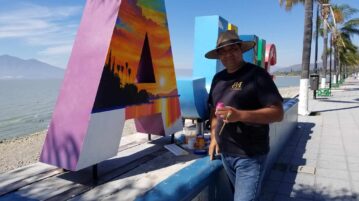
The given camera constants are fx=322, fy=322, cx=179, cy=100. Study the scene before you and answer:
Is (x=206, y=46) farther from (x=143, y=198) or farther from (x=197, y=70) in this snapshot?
(x=143, y=198)

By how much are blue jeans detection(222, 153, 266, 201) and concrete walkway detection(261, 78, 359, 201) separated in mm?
1990

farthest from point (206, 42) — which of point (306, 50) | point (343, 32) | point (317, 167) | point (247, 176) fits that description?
point (343, 32)

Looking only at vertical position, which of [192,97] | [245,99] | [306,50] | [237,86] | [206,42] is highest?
[306,50]

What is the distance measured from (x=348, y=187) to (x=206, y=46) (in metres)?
4.94

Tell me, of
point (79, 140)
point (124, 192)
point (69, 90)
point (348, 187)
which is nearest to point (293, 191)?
point (348, 187)

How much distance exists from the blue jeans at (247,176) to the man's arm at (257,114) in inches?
15.7

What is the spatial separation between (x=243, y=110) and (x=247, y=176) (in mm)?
562

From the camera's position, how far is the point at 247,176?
2549 millimetres

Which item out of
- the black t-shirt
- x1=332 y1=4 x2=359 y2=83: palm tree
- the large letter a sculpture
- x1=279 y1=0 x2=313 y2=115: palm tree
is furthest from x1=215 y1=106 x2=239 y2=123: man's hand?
x1=332 y1=4 x2=359 y2=83: palm tree

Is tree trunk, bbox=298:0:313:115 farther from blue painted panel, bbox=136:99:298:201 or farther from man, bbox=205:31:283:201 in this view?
man, bbox=205:31:283:201

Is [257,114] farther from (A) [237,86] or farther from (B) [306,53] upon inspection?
(B) [306,53]

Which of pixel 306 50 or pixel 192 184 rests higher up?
pixel 306 50

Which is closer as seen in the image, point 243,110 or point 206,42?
point 243,110

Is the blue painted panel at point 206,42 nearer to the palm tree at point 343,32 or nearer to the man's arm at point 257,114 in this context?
the man's arm at point 257,114
